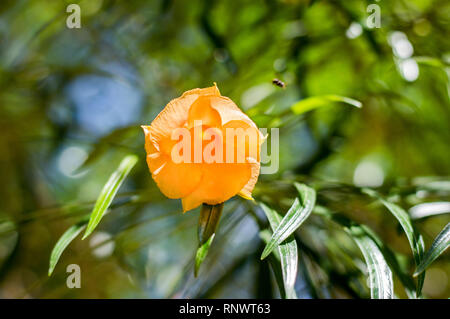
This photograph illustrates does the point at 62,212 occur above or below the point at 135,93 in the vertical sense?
below

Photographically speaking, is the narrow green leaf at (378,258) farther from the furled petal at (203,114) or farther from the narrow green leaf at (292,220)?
the furled petal at (203,114)

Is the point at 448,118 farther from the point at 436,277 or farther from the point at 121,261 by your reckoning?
the point at 121,261

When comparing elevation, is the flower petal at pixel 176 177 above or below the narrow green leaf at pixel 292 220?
above

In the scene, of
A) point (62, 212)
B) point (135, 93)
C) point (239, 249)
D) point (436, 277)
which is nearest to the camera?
point (62, 212)

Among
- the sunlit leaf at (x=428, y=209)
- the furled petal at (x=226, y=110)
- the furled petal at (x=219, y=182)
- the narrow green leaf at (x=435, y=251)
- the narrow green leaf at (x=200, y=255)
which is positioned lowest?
the narrow green leaf at (x=435, y=251)

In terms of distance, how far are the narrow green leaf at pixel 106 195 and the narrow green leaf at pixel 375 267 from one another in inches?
14.3

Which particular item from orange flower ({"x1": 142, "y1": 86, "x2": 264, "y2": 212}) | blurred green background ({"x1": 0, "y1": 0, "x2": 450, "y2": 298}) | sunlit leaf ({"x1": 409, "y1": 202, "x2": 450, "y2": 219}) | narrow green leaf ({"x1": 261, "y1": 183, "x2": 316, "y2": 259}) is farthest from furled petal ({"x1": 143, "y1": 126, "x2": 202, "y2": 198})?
sunlit leaf ({"x1": 409, "y1": 202, "x2": 450, "y2": 219})

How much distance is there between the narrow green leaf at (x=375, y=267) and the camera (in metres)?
0.59

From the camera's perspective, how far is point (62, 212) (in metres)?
0.87

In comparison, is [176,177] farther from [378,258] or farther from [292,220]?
[378,258]

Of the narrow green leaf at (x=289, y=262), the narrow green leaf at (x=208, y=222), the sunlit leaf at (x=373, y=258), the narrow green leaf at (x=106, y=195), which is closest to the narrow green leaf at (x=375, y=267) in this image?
the sunlit leaf at (x=373, y=258)

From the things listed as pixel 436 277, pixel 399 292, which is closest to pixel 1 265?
pixel 399 292
